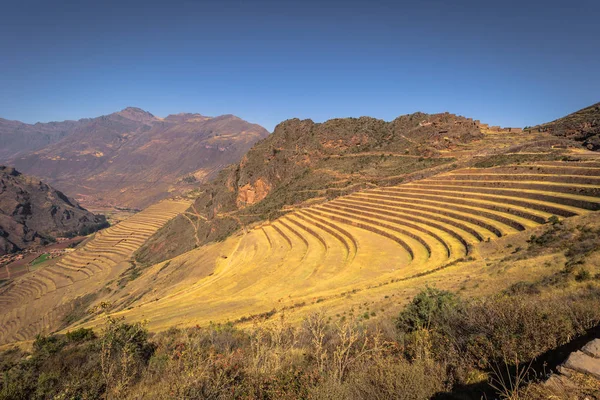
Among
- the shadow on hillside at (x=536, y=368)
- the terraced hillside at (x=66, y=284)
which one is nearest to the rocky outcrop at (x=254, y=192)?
the terraced hillside at (x=66, y=284)

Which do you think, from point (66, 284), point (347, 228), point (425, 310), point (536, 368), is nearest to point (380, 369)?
point (536, 368)

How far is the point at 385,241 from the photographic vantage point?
24578mm

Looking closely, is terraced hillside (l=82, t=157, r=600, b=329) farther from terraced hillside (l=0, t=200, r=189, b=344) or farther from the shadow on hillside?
terraced hillside (l=0, t=200, r=189, b=344)

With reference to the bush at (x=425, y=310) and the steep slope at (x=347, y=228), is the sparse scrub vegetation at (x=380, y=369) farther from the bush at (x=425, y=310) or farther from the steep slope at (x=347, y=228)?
the steep slope at (x=347, y=228)

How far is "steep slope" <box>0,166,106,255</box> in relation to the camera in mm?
121500

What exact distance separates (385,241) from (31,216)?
195m

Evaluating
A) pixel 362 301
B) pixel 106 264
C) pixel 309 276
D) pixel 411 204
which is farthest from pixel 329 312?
pixel 106 264

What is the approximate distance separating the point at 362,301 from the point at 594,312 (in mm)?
9246

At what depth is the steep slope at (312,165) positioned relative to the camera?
4966cm

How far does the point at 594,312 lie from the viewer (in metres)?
4.97

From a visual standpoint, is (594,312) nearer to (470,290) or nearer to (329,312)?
(470,290)

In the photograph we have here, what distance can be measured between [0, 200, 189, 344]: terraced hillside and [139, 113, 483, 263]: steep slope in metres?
12.4

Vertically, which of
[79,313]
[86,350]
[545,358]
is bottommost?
[79,313]

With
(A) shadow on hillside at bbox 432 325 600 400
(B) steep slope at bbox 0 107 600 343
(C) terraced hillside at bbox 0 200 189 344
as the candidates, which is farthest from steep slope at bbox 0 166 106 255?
(A) shadow on hillside at bbox 432 325 600 400
